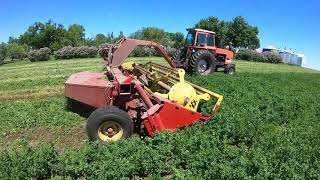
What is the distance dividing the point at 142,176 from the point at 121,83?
10.1ft

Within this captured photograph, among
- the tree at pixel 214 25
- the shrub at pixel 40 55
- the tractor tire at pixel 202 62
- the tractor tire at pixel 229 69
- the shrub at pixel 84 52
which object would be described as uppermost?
the tree at pixel 214 25

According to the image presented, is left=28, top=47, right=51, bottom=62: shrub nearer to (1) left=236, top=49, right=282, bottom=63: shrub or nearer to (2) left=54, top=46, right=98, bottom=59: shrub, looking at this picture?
(2) left=54, top=46, right=98, bottom=59: shrub

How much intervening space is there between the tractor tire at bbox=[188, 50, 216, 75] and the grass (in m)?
5.80

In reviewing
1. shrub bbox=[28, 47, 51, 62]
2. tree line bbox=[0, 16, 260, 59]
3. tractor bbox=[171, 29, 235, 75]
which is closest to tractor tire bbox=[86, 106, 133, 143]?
tractor bbox=[171, 29, 235, 75]

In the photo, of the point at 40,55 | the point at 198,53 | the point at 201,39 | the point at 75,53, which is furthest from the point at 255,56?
the point at 198,53

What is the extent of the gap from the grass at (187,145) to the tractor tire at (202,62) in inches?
229

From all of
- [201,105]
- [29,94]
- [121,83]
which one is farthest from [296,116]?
[29,94]

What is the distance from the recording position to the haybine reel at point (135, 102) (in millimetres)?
8258

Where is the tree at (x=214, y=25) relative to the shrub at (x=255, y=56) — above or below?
above

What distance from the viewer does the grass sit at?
21.0 feet

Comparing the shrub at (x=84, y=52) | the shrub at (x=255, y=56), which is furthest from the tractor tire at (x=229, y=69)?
the shrub at (x=255, y=56)

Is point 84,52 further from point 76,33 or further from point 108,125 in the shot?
point 76,33

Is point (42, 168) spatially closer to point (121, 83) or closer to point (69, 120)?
point (121, 83)

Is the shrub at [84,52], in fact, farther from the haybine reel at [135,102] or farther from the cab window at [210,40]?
the haybine reel at [135,102]
